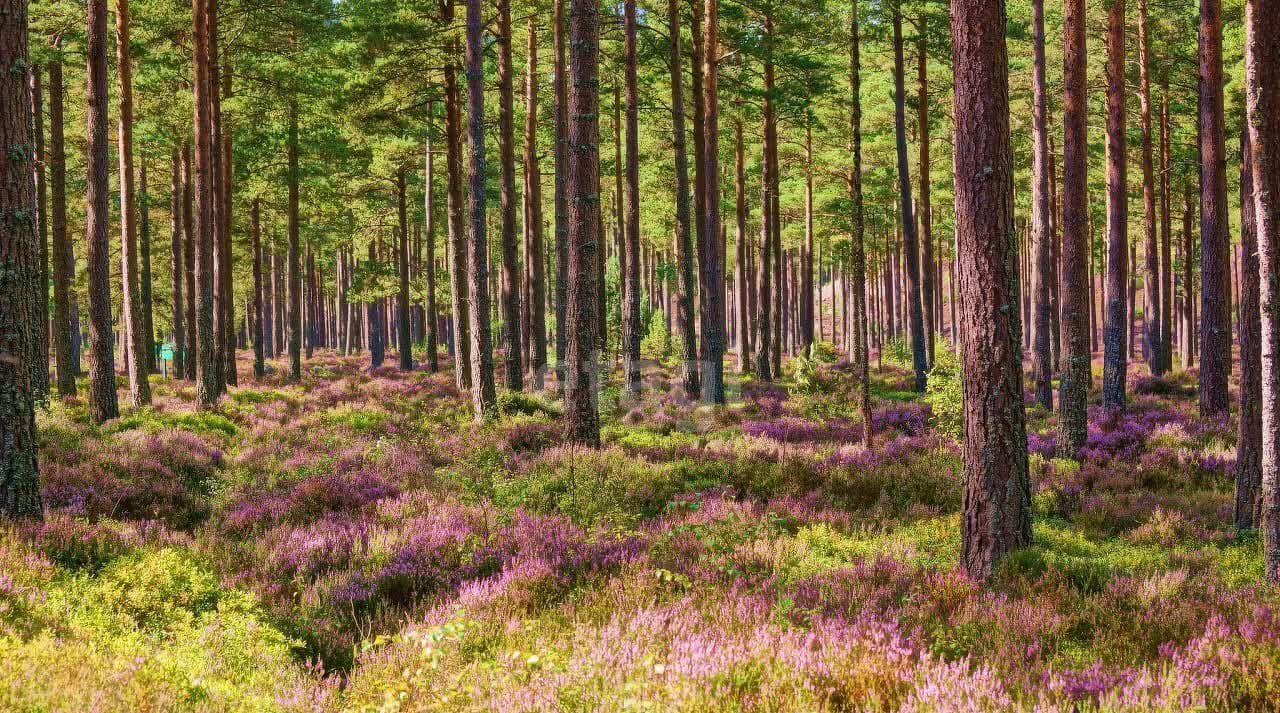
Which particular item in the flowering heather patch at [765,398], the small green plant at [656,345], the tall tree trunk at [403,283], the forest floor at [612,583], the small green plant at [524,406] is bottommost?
the forest floor at [612,583]

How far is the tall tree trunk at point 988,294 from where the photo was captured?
18.9 feet

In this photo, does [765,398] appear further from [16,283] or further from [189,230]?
[189,230]

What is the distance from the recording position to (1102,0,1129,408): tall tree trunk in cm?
1286

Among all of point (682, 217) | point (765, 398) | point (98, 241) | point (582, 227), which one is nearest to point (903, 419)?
point (765, 398)

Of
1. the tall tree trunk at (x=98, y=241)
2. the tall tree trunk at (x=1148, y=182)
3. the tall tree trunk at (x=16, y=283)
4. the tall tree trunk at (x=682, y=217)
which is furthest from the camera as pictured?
the tall tree trunk at (x=1148, y=182)

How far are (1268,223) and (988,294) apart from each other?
6.70 ft

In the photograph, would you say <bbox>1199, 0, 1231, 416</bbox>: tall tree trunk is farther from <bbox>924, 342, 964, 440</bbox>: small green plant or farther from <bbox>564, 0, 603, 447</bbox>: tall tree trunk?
<bbox>564, 0, 603, 447</bbox>: tall tree trunk

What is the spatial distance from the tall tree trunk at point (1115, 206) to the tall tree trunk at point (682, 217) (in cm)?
873

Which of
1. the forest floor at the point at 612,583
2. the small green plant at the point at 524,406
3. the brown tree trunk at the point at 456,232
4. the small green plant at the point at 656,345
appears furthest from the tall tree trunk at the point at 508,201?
the small green plant at the point at 656,345

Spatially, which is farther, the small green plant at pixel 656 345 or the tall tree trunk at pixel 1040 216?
the small green plant at pixel 656 345

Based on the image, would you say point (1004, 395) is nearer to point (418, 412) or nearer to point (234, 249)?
point (418, 412)

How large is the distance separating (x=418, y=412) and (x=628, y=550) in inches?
444

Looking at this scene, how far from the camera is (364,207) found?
106 feet

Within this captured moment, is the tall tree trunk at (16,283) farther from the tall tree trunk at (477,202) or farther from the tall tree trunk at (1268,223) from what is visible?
the tall tree trunk at (1268,223)
